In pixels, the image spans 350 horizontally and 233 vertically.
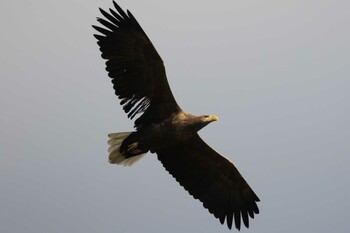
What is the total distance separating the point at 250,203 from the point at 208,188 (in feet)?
2.97

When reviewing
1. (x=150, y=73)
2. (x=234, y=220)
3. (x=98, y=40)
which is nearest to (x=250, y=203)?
(x=234, y=220)

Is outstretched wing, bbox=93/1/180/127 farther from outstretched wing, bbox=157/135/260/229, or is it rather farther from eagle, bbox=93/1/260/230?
outstretched wing, bbox=157/135/260/229

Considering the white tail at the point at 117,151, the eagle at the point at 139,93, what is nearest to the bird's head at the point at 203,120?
the eagle at the point at 139,93

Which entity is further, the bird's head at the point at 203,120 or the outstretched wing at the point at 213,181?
the outstretched wing at the point at 213,181

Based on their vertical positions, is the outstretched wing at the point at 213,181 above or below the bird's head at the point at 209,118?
below

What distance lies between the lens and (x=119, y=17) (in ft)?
36.1

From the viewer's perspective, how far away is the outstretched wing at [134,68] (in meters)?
10.9

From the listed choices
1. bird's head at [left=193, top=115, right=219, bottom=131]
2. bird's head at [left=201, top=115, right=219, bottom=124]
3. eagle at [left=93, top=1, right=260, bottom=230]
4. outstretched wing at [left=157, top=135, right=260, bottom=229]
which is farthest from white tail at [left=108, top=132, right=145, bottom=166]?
bird's head at [left=201, top=115, right=219, bottom=124]

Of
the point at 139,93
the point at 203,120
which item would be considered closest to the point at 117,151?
the point at 139,93

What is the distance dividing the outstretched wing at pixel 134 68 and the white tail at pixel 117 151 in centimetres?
44

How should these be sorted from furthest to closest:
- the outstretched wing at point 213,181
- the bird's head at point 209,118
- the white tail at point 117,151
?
the outstretched wing at point 213,181 < the white tail at point 117,151 < the bird's head at point 209,118

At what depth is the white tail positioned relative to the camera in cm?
1139

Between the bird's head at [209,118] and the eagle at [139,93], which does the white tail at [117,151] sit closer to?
the eagle at [139,93]

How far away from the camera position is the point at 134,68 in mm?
11062
